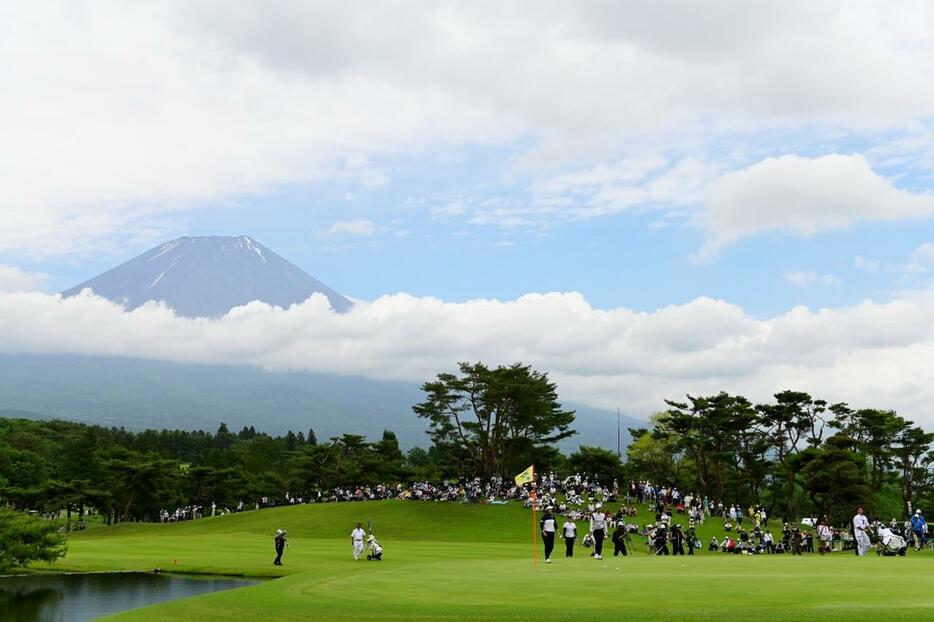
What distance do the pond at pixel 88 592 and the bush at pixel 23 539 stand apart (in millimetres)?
715

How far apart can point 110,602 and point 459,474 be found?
6362 centimetres

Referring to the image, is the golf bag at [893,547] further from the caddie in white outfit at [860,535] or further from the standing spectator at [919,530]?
the standing spectator at [919,530]

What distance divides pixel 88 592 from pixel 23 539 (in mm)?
5615

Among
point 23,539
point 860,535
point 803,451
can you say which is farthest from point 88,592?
point 803,451

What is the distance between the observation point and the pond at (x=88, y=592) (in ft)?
75.6

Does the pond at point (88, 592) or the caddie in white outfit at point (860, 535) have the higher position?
the caddie in white outfit at point (860, 535)

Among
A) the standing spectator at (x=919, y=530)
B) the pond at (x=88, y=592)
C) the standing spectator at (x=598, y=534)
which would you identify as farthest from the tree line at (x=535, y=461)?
the pond at (x=88, y=592)

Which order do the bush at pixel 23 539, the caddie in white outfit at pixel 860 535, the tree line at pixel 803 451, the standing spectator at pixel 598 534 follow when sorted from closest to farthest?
1. the standing spectator at pixel 598 534
2. the bush at pixel 23 539
3. the caddie in white outfit at pixel 860 535
4. the tree line at pixel 803 451

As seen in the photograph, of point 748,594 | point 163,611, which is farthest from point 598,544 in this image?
point 163,611

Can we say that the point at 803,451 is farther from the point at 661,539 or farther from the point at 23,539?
the point at 23,539

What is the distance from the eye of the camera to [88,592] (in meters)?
27.2

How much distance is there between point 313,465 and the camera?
83688 mm

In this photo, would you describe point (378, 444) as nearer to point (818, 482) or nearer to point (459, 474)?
point (459, 474)

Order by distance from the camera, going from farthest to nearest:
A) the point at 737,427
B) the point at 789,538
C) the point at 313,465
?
the point at 313,465 → the point at 737,427 → the point at 789,538
